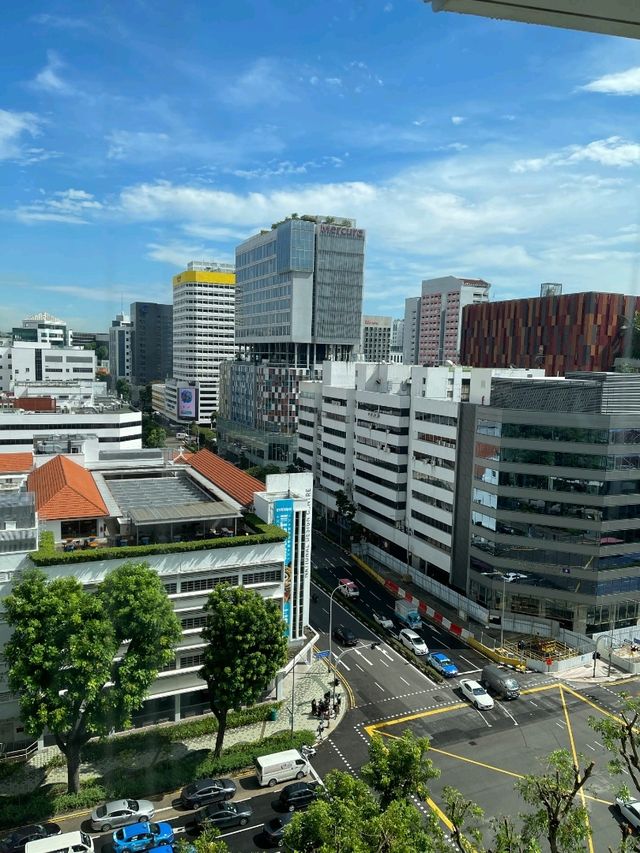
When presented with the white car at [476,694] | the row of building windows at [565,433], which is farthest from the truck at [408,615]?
the row of building windows at [565,433]

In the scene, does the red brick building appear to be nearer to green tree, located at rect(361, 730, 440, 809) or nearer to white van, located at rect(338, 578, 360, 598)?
white van, located at rect(338, 578, 360, 598)

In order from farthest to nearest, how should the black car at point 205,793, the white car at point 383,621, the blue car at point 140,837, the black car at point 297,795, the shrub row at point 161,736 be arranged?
the white car at point 383,621 < the shrub row at point 161,736 < the black car at point 205,793 < the black car at point 297,795 < the blue car at point 140,837

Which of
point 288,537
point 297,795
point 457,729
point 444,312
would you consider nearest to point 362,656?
point 457,729

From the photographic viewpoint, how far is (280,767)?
2095cm

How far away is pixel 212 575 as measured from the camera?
24.3 m

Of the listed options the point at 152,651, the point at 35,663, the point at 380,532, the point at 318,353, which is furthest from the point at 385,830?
the point at 318,353

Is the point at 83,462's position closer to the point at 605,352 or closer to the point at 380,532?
the point at 380,532

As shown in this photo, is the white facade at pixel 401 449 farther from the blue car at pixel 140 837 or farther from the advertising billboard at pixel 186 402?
the advertising billboard at pixel 186 402

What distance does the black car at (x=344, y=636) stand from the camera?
31922 millimetres

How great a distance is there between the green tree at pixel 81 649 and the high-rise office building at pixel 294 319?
47774 mm

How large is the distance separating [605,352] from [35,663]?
6989cm

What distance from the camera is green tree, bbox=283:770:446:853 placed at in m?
11.5

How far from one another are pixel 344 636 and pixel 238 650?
12.2 metres

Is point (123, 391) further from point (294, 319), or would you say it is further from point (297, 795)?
point (297, 795)
